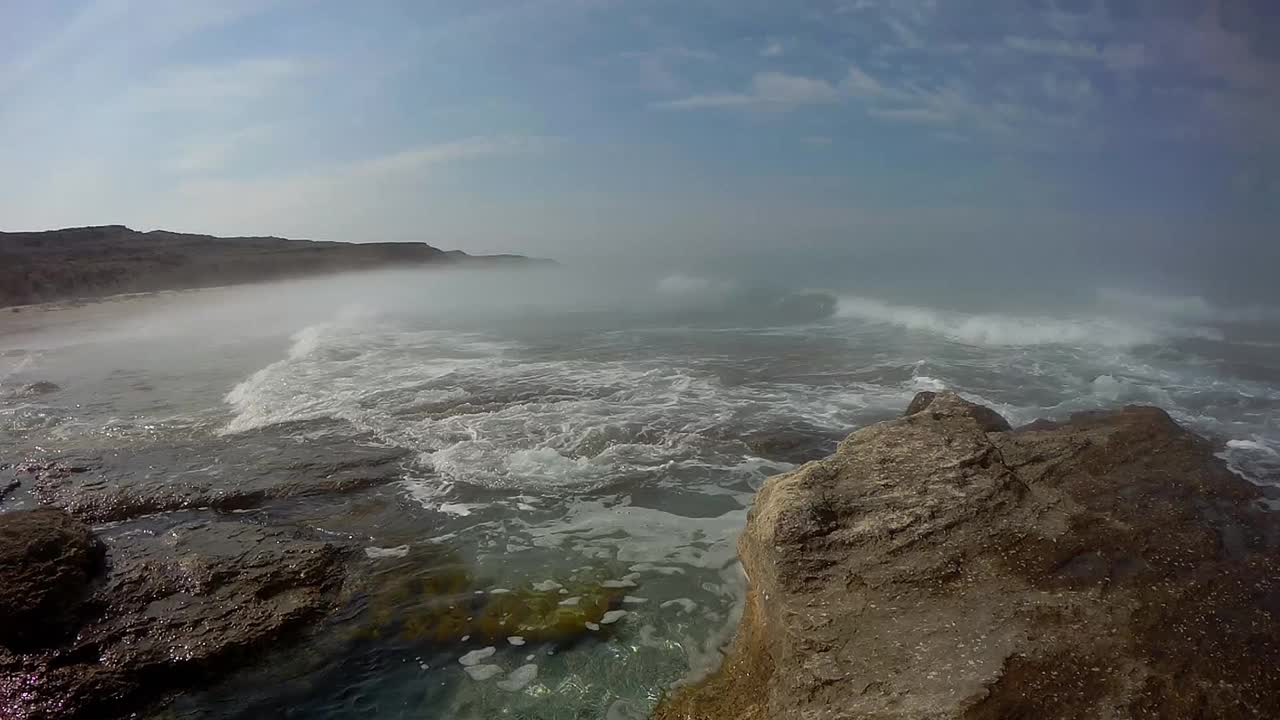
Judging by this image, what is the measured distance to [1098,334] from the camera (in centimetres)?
2122

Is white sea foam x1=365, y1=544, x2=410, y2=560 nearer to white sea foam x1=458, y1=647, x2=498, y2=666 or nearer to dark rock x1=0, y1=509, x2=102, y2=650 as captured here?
white sea foam x1=458, y1=647, x2=498, y2=666

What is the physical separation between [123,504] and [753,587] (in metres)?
6.41

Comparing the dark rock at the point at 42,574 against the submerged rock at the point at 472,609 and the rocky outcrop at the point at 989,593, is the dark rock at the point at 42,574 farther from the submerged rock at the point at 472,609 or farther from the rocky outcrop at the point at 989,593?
the rocky outcrop at the point at 989,593

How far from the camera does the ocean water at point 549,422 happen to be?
442 centimetres

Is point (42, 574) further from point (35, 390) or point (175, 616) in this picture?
point (35, 390)

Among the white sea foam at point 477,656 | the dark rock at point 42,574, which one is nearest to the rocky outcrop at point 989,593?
the white sea foam at point 477,656

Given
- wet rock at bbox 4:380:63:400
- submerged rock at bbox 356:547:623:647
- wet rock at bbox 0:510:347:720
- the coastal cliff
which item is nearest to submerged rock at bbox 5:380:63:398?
wet rock at bbox 4:380:63:400

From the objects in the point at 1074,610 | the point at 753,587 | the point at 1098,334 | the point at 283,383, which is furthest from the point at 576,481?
the point at 1098,334

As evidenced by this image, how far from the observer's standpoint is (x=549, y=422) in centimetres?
964

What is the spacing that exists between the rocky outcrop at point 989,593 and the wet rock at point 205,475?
16.3ft

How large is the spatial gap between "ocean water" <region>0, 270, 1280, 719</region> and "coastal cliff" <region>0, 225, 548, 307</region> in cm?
1168

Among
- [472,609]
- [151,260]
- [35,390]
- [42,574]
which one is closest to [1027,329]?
[472,609]

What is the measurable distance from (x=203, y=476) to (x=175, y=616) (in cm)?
319

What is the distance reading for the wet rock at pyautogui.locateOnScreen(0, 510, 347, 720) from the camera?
13.0 ft
